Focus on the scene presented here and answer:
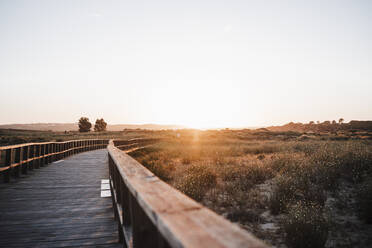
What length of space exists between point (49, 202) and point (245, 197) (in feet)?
15.9

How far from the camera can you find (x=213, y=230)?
0.83 metres

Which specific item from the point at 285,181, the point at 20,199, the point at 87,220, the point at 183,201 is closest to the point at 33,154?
the point at 20,199

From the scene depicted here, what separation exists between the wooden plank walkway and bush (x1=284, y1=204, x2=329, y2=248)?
10.5ft

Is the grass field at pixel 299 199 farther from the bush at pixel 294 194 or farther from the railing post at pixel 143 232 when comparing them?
the railing post at pixel 143 232

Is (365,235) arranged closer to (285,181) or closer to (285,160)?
(285,181)

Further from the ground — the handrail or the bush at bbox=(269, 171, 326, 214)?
the handrail

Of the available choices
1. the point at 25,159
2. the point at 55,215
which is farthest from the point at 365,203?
the point at 25,159

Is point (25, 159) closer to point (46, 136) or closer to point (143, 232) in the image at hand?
point (143, 232)

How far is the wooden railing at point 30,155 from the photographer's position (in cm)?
738

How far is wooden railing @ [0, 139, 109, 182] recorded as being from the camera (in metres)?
7.38

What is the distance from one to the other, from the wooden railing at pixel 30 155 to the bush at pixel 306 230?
24.3ft

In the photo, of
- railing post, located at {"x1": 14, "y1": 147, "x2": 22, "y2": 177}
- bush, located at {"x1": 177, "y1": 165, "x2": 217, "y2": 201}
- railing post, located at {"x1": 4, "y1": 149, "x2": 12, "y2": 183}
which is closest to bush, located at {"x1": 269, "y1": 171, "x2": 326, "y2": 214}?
bush, located at {"x1": 177, "y1": 165, "x2": 217, "y2": 201}

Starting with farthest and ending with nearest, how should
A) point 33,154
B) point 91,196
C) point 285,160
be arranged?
point 285,160 < point 33,154 < point 91,196

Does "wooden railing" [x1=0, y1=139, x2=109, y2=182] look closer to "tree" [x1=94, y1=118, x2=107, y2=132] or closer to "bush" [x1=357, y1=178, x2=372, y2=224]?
"bush" [x1=357, y1=178, x2=372, y2=224]
